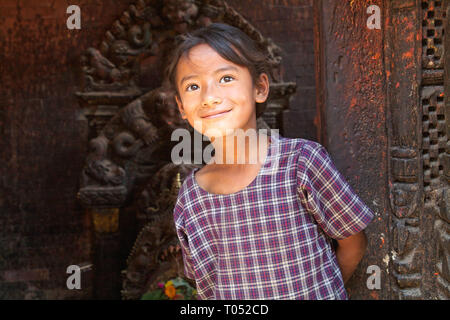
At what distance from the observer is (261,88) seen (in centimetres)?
132

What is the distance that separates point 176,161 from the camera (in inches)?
114

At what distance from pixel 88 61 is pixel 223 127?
6.95ft

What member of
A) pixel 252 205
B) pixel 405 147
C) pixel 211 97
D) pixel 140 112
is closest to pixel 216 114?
pixel 211 97

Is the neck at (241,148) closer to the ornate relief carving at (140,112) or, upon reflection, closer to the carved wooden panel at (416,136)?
the carved wooden panel at (416,136)

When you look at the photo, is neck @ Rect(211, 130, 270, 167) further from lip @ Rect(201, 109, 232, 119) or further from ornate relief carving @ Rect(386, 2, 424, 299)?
ornate relief carving @ Rect(386, 2, 424, 299)

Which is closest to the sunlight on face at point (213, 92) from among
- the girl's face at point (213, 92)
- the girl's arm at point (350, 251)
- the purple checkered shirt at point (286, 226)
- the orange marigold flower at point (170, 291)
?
the girl's face at point (213, 92)

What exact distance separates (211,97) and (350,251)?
0.69m

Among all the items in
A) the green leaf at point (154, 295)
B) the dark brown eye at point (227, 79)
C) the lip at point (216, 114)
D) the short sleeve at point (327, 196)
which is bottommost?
the green leaf at point (154, 295)

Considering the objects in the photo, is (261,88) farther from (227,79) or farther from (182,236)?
(182,236)

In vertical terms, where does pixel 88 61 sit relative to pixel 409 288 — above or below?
above

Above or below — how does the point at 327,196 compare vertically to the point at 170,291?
above

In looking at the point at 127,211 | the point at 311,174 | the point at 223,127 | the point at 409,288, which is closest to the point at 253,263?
the point at 311,174

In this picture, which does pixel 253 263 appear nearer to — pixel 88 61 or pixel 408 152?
pixel 408 152

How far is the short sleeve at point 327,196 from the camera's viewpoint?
115 centimetres
